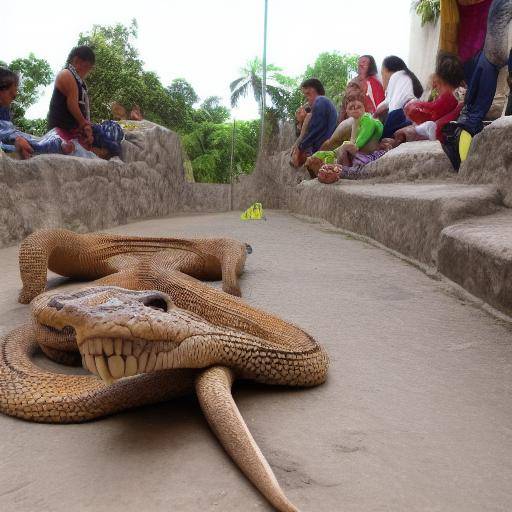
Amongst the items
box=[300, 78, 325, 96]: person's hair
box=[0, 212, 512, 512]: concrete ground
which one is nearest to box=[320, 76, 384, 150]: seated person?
box=[300, 78, 325, 96]: person's hair

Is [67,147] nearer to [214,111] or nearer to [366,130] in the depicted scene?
[366,130]

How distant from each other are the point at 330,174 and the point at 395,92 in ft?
7.95

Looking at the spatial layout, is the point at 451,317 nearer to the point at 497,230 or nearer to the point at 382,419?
the point at 497,230

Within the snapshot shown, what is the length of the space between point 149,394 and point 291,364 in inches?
17.3

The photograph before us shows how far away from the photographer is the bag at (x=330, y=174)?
693cm

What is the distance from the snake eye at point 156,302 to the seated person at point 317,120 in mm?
8439

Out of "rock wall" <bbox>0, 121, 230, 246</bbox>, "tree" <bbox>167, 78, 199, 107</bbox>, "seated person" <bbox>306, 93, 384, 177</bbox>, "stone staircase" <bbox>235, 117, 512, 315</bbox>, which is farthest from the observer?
"tree" <bbox>167, 78, 199, 107</bbox>

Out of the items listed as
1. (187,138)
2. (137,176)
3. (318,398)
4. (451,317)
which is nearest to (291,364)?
(318,398)

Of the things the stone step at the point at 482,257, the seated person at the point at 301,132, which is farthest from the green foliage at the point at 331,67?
the stone step at the point at 482,257

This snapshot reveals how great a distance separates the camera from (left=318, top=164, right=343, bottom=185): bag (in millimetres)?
6934

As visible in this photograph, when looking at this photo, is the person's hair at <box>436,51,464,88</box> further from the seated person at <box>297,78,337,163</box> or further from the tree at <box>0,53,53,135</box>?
the tree at <box>0,53,53,135</box>

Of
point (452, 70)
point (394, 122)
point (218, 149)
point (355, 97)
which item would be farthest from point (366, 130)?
point (218, 149)

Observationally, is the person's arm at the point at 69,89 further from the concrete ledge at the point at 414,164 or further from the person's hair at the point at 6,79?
the concrete ledge at the point at 414,164

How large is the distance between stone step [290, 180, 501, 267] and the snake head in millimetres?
2498
